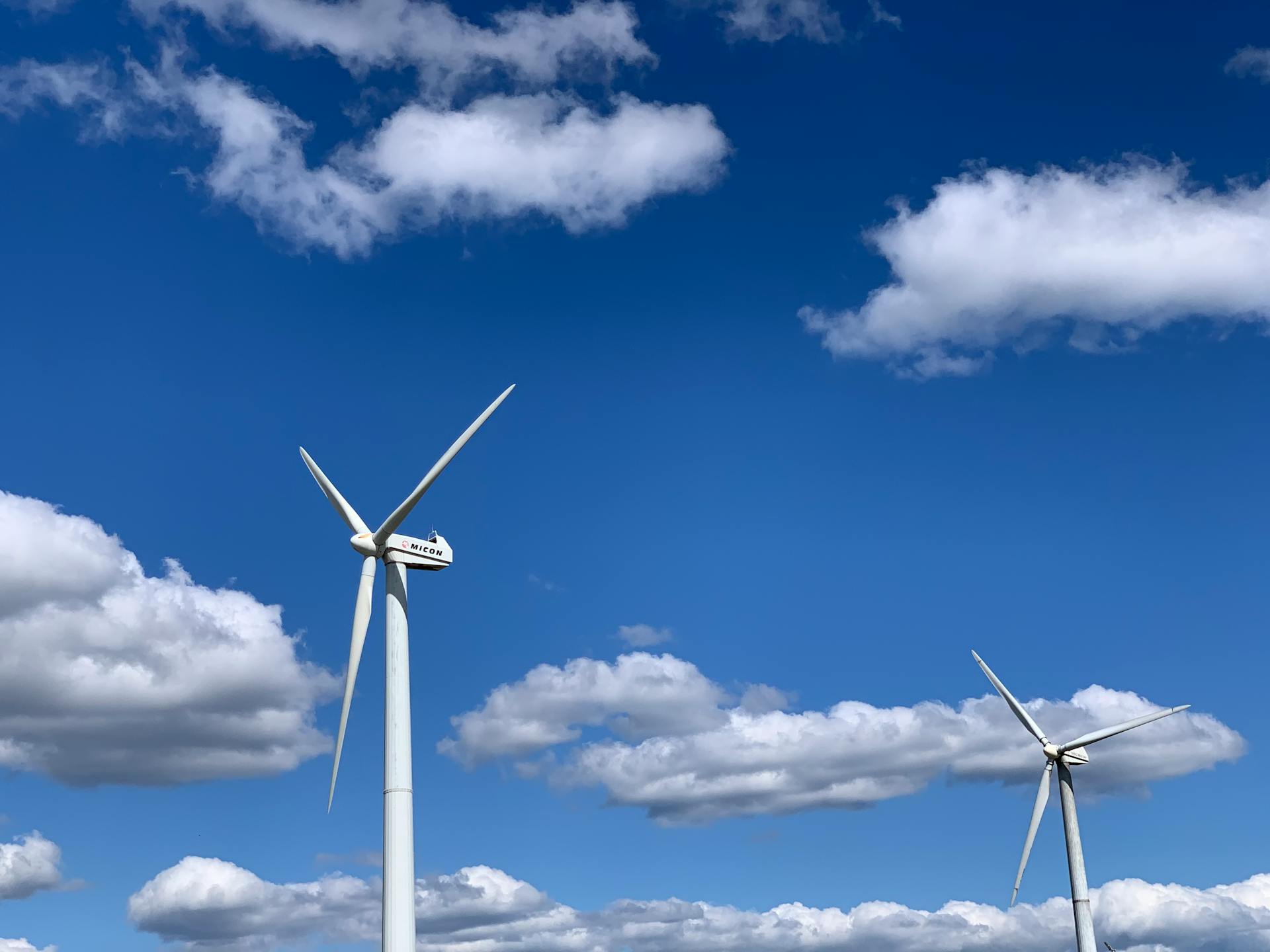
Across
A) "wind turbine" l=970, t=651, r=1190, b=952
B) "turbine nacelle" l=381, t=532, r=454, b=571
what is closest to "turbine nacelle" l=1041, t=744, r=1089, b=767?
"wind turbine" l=970, t=651, r=1190, b=952

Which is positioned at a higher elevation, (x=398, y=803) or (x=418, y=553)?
(x=418, y=553)

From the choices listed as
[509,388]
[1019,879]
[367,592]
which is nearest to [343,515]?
[367,592]

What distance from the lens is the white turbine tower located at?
77.5m

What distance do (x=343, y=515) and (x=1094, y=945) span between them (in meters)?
87.4

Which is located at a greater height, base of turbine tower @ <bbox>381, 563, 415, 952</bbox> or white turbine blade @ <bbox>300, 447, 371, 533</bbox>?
white turbine blade @ <bbox>300, 447, 371, 533</bbox>

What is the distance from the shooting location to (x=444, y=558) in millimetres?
91312

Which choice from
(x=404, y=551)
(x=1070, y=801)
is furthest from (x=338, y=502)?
(x=1070, y=801)

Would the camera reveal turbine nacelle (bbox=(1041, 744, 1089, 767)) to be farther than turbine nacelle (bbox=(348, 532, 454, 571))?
Yes

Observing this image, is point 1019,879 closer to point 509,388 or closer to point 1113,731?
point 1113,731

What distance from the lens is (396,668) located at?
271 feet

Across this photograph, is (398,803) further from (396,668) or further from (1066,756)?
(1066,756)

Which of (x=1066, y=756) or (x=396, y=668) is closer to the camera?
(x=396, y=668)

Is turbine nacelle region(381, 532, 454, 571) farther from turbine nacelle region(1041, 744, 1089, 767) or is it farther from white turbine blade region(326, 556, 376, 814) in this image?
turbine nacelle region(1041, 744, 1089, 767)

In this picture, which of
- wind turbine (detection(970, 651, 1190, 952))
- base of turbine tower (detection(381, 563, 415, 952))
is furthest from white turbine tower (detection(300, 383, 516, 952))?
wind turbine (detection(970, 651, 1190, 952))
